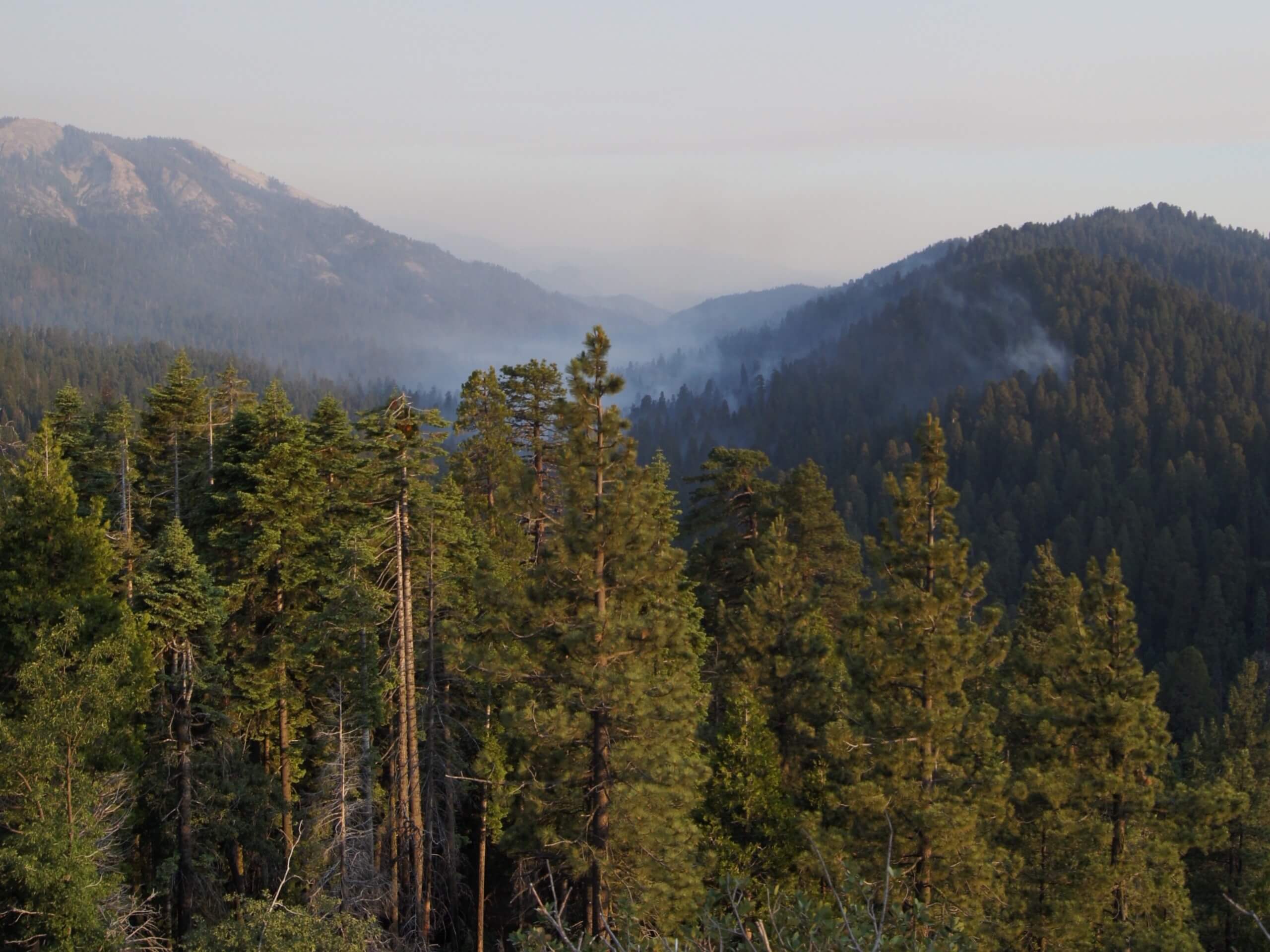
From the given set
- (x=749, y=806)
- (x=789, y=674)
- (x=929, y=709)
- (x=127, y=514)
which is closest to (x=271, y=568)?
(x=127, y=514)

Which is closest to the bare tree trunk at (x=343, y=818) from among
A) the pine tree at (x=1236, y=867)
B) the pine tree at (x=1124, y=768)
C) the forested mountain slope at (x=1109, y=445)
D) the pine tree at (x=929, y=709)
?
the pine tree at (x=929, y=709)

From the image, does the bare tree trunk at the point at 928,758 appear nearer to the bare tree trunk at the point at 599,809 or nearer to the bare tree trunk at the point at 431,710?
the bare tree trunk at the point at 599,809

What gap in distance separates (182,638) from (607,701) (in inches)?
377

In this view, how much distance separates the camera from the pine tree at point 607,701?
57.7ft

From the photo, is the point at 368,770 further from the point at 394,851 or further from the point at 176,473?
the point at 176,473

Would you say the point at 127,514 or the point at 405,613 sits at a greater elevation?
the point at 127,514

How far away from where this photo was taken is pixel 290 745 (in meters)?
26.9

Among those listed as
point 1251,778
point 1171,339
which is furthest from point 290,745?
point 1171,339

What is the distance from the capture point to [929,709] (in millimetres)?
20375

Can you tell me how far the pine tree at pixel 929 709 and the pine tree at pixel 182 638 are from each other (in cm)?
1343

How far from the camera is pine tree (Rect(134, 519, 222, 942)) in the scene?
20703 millimetres

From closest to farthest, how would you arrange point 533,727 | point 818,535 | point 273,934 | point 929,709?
1. point 273,934
2. point 533,727
3. point 929,709
4. point 818,535

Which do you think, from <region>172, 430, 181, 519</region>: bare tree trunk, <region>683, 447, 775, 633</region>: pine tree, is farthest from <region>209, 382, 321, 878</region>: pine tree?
<region>683, 447, 775, 633</region>: pine tree

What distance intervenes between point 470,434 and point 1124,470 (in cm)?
11266
